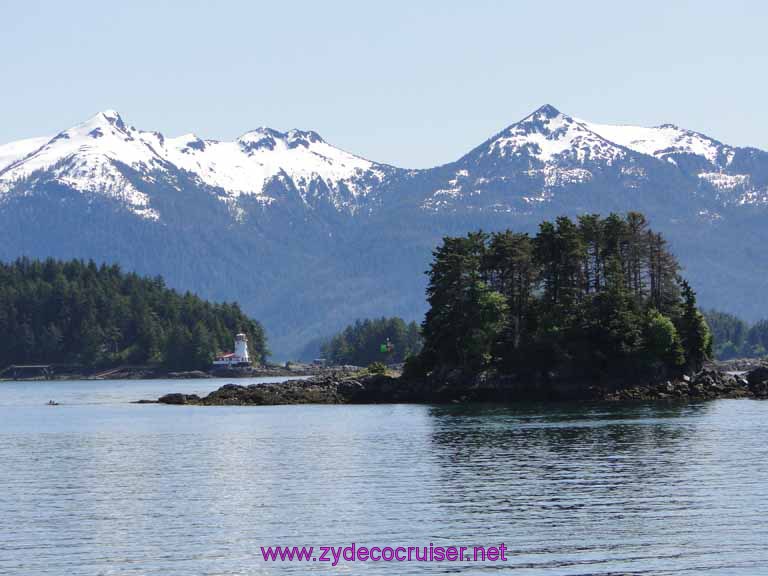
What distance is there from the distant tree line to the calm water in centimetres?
3084

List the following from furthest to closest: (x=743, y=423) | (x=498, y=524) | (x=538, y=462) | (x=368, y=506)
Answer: (x=743, y=423) → (x=538, y=462) → (x=368, y=506) → (x=498, y=524)

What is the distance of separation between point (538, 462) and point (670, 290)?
8752 centimetres

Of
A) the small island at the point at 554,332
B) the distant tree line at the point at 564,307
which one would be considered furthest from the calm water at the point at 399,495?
the distant tree line at the point at 564,307

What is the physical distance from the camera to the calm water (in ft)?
160

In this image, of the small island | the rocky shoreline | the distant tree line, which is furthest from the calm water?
the distant tree line

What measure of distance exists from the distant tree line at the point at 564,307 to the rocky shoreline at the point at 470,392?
208 cm

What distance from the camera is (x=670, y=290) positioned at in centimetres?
15975

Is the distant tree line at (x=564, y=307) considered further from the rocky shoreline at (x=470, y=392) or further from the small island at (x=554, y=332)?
the rocky shoreline at (x=470, y=392)

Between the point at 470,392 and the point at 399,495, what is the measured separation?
80.1 meters

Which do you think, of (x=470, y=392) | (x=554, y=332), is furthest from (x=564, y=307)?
(x=470, y=392)

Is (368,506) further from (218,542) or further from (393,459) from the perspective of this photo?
(393,459)

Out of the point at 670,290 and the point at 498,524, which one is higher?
the point at 670,290

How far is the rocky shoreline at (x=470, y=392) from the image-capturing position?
460ft

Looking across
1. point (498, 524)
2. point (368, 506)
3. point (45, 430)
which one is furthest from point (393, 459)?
point (45, 430)
